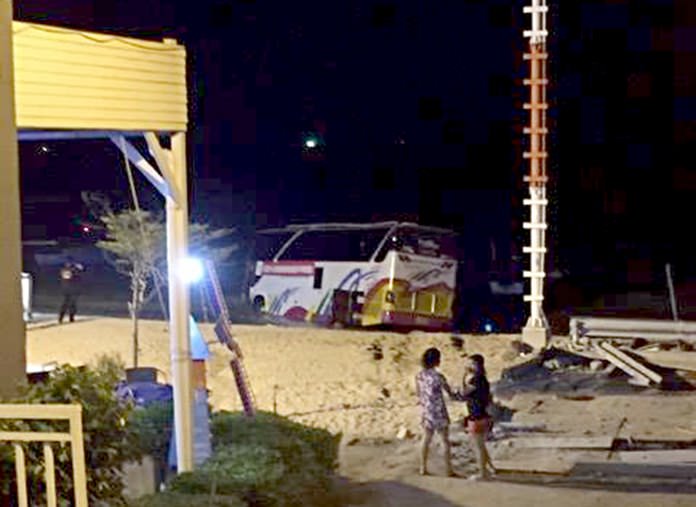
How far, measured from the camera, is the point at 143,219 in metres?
20.7

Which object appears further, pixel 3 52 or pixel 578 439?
pixel 578 439

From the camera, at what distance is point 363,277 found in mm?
24406

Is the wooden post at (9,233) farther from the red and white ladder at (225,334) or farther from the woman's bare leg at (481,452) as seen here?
the woman's bare leg at (481,452)

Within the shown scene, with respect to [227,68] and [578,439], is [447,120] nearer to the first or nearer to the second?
[227,68]

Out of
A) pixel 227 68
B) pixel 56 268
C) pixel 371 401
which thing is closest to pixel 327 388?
pixel 371 401

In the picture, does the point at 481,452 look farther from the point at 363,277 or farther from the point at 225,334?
the point at 363,277

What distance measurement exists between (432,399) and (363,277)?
1192cm

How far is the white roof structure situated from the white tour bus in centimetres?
1398

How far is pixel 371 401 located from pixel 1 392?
32.5ft

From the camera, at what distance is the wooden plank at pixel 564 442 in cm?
1402

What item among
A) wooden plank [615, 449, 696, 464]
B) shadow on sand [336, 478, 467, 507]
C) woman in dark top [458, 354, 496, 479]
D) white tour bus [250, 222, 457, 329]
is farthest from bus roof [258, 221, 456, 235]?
shadow on sand [336, 478, 467, 507]

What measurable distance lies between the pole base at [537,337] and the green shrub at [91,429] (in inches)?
509

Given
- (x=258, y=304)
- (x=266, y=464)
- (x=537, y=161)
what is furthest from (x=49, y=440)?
(x=258, y=304)

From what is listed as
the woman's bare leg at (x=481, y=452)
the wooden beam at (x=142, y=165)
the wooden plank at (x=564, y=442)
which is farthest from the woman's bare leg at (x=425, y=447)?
the wooden beam at (x=142, y=165)
